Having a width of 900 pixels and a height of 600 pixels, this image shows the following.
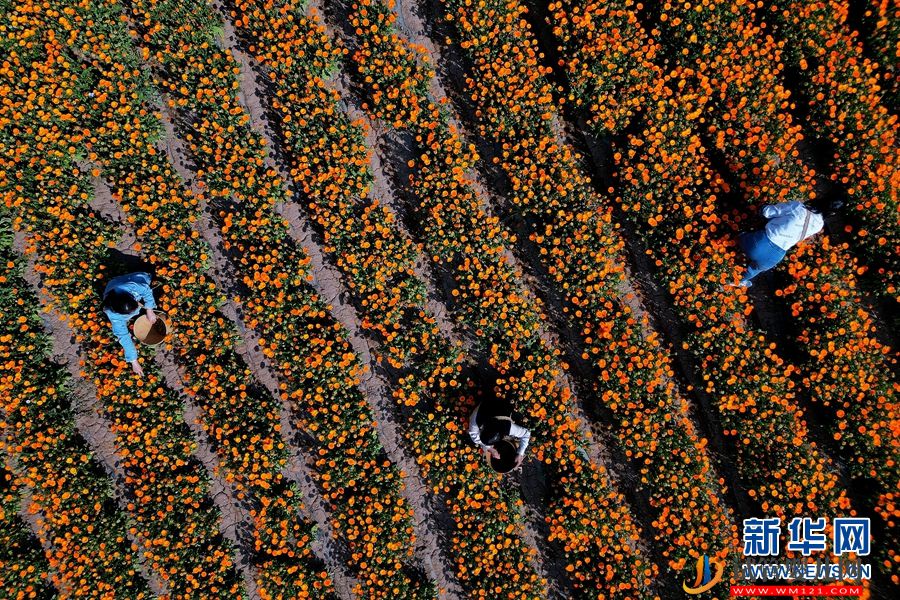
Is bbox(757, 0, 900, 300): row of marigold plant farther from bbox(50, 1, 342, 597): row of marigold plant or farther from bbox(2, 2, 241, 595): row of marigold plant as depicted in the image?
bbox(2, 2, 241, 595): row of marigold plant

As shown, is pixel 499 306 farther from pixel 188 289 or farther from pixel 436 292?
pixel 188 289

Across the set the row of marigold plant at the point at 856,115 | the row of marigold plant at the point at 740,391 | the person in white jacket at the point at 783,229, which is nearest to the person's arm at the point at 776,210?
the person in white jacket at the point at 783,229

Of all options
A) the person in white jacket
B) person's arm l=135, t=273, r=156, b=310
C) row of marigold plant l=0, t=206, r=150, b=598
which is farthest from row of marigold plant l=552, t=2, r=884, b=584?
row of marigold plant l=0, t=206, r=150, b=598

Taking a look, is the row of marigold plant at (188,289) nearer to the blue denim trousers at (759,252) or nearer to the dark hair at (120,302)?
the dark hair at (120,302)

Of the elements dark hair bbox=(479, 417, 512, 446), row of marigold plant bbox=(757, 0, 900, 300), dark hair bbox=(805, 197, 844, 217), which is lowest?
dark hair bbox=(479, 417, 512, 446)

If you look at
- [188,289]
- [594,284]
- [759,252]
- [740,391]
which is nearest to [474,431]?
[594,284]
